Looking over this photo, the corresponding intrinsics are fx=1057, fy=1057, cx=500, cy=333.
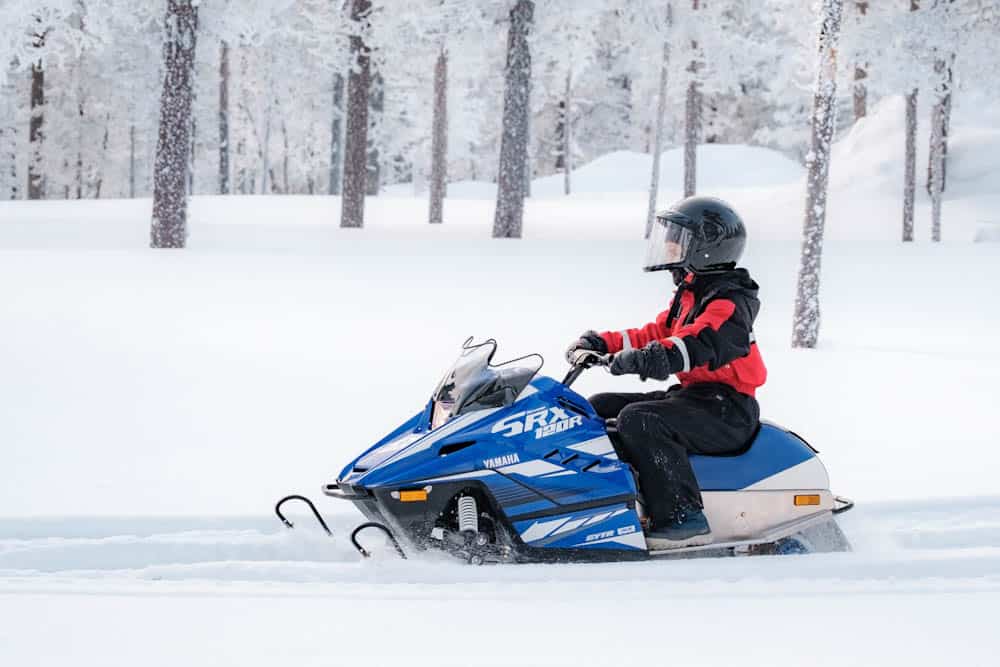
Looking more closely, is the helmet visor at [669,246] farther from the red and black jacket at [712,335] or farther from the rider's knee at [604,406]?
the rider's knee at [604,406]

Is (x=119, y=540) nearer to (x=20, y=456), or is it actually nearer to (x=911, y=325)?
(x=20, y=456)

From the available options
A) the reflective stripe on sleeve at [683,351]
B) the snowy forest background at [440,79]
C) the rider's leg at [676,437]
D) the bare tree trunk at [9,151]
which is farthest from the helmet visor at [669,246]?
the bare tree trunk at [9,151]

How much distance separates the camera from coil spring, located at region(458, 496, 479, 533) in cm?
452

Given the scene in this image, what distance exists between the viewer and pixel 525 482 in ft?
15.1

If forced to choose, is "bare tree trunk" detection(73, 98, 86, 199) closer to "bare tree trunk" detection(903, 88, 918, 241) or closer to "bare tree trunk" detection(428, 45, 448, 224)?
"bare tree trunk" detection(428, 45, 448, 224)

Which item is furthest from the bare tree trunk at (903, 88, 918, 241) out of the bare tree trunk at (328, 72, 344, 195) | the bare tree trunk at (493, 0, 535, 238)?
the bare tree trunk at (328, 72, 344, 195)

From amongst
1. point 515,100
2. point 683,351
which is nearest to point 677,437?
point 683,351

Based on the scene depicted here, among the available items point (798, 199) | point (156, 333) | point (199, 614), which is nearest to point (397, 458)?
point (199, 614)

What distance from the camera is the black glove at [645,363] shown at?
4477 mm

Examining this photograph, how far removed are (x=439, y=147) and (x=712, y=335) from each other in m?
21.6

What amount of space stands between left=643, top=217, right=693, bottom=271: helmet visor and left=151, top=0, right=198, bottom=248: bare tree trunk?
13155mm

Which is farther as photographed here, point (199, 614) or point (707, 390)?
point (707, 390)

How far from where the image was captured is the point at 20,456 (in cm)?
628

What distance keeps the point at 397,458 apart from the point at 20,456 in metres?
3.02
